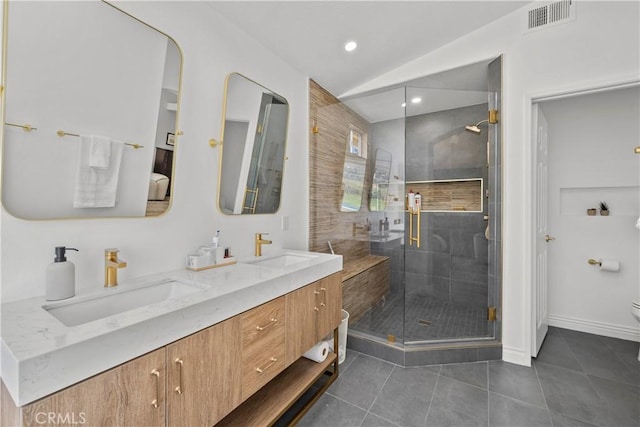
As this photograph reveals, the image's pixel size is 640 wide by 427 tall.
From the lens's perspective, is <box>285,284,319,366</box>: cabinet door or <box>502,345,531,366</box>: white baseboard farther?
<box>502,345,531,366</box>: white baseboard

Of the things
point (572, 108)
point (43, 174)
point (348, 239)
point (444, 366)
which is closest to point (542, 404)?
point (444, 366)

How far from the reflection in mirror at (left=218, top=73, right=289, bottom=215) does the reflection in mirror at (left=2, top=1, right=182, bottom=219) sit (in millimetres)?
375

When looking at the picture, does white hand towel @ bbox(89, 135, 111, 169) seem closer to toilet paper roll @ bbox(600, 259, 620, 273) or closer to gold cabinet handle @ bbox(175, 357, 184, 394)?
gold cabinet handle @ bbox(175, 357, 184, 394)

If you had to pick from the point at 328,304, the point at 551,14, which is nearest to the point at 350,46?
the point at 551,14

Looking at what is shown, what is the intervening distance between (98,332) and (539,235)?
9.70 ft

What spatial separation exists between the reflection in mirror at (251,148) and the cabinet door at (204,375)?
3.02 feet

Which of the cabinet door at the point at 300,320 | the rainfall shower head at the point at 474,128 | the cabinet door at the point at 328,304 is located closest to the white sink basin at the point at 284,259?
the cabinet door at the point at 328,304

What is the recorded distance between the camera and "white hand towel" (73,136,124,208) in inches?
46.0

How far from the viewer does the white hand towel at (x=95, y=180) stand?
117 centimetres

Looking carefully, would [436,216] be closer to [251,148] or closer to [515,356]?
[515,356]

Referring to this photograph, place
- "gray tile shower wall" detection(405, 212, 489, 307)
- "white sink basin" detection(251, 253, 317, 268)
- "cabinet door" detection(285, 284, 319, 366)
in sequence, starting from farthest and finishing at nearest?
"gray tile shower wall" detection(405, 212, 489, 307) → "white sink basin" detection(251, 253, 317, 268) → "cabinet door" detection(285, 284, 319, 366)

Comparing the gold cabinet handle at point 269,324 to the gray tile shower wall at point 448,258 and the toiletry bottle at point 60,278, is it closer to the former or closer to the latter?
the toiletry bottle at point 60,278

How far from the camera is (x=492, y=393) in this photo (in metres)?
1.86

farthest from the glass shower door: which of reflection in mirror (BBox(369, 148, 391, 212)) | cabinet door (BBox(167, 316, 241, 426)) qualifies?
cabinet door (BBox(167, 316, 241, 426))
